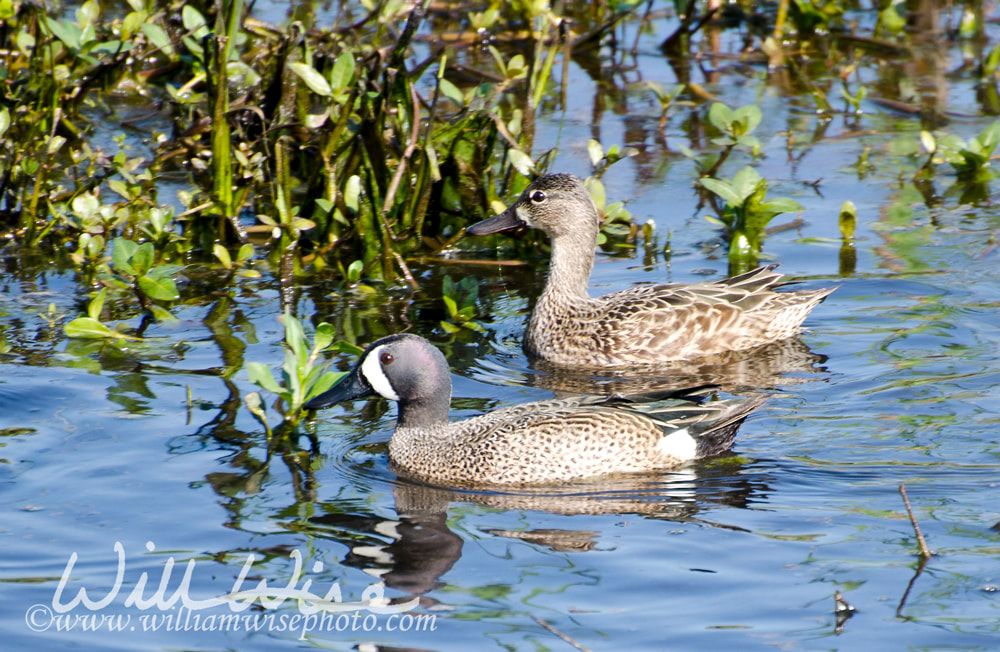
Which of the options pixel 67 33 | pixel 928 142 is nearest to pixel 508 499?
pixel 67 33

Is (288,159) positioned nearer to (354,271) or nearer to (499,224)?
(354,271)

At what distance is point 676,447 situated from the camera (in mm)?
6539

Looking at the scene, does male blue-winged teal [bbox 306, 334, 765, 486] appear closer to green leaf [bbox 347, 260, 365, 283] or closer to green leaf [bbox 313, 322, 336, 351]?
green leaf [bbox 313, 322, 336, 351]

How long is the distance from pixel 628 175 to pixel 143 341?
4590 mm

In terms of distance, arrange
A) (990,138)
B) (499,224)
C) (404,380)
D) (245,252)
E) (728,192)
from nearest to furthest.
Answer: (404,380) < (245,252) < (499,224) < (728,192) < (990,138)

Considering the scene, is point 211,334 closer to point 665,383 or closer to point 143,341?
point 143,341

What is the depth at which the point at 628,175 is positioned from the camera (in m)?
10.9

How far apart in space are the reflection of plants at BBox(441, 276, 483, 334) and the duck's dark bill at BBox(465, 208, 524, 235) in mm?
651

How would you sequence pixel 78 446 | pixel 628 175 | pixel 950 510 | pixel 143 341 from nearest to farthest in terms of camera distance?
pixel 950 510
pixel 78 446
pixel 143 341
pixel 628 175

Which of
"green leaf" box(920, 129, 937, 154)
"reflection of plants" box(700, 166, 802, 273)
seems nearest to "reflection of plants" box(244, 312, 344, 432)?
"reflection of plants" box(700, 166, 802, 273)

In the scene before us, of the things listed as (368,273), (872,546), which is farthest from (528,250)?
(872,546)

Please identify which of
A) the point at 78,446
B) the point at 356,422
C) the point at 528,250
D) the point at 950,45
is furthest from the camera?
the point at 950,45

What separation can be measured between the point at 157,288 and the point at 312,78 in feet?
5.40

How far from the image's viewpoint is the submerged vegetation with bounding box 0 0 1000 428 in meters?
8.50
